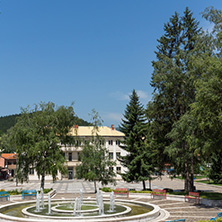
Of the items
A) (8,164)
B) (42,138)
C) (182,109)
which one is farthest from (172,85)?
(8,164)

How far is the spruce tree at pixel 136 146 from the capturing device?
98.9 feet

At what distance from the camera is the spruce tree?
3016 centimetres

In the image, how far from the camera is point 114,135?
60.5 metres

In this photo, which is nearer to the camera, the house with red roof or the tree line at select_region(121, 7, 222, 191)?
the tree line at select_region(121, 7, 222, 191)

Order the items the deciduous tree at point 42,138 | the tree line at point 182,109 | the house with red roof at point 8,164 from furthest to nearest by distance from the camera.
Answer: the house with red roof at point 8,164, the deciduous tree at point 42,138, the tree line at point 182,109

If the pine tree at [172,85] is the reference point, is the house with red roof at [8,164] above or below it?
below

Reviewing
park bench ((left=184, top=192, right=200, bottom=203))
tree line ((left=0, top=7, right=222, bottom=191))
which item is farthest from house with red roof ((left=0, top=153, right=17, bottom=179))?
park bench ((left=184, top=192, right=200, bottom=203))

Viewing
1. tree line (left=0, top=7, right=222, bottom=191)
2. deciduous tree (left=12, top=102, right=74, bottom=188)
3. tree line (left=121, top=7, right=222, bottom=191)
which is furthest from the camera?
deciduous tree (left=12, top=102, right=74, bottom=188)

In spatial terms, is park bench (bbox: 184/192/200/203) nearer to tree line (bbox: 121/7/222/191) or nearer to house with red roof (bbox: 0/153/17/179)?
tree line (bbox: 121/7/222/191)

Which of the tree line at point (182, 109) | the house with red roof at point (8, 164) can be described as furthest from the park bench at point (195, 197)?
the house with red roof at point (8, 164)

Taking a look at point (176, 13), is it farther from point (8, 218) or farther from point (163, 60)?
point (8, 218)

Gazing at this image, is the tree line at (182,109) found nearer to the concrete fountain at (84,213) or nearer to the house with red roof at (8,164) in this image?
the concrete fountain at (84,213)

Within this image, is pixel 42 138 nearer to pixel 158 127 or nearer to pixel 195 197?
pixel 158 127

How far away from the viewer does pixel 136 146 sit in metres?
31.1
